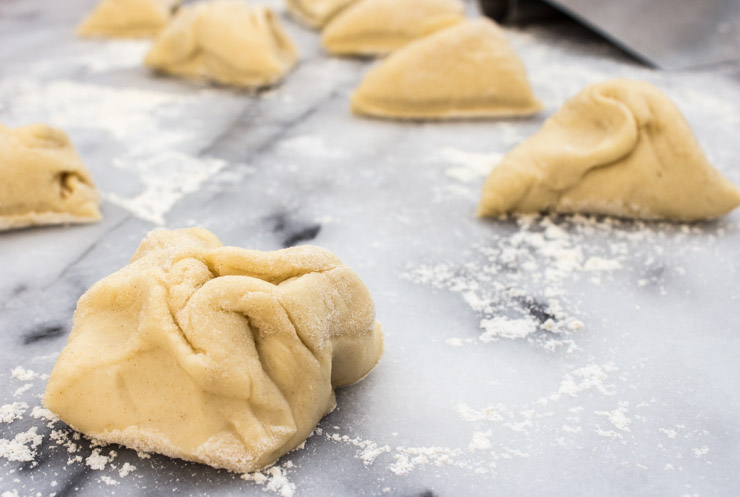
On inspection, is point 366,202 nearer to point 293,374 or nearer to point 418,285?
point 418,285

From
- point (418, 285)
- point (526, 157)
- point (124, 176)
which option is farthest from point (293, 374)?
point (124, 176)

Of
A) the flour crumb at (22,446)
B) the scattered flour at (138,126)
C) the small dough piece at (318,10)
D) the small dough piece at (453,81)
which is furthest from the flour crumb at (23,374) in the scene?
the small dough piece at (318,10)

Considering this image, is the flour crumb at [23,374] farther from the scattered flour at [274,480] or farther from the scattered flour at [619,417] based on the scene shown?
the scattered flour at [619,417]

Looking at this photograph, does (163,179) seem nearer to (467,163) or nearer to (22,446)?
(467,163)

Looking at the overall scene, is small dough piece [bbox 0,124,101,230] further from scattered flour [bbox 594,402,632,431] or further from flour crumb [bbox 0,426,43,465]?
scattered flour [bbox 594,402,632,431]

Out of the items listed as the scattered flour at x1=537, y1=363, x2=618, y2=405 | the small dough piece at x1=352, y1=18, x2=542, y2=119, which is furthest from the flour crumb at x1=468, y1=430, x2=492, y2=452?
the small dough piece at x1=352, y1=18, x2=542, y2=119

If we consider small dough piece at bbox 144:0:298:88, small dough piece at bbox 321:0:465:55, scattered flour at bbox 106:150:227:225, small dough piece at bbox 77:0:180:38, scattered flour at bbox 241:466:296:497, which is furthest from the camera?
small dough piece at bbox 77:0:180:38
